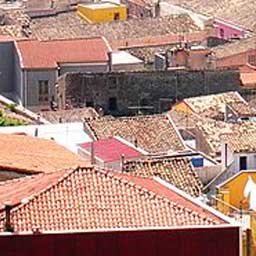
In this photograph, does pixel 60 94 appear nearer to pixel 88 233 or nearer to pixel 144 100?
pixel 144 100

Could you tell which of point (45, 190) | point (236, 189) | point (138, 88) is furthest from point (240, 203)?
point (138, 88)

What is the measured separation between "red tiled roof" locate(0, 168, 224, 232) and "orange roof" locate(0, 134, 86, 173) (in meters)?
3.68

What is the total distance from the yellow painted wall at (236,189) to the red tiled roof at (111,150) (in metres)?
1.78

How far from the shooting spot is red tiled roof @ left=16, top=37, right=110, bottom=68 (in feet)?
114

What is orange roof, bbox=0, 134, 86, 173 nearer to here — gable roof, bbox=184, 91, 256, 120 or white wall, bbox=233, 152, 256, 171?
white wall, bbox=233, 152, 256, 171

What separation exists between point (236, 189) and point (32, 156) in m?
3.45

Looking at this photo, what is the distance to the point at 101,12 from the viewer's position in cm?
4744

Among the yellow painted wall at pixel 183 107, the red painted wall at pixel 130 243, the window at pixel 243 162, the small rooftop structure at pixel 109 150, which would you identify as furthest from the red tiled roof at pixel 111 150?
the red painted wall at pixel 130 243

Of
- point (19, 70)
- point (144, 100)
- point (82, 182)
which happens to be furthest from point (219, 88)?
point (82, 182)

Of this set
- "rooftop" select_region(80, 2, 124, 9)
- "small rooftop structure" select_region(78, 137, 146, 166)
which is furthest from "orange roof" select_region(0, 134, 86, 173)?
"rooftop" select_region(80, 2, 124, 9)

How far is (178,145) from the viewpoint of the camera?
25656mm

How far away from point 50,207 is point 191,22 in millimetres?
32081

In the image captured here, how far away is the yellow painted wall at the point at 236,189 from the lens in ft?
66.5

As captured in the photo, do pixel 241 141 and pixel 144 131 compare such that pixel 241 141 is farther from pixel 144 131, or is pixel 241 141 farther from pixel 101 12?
pixel 101 12
